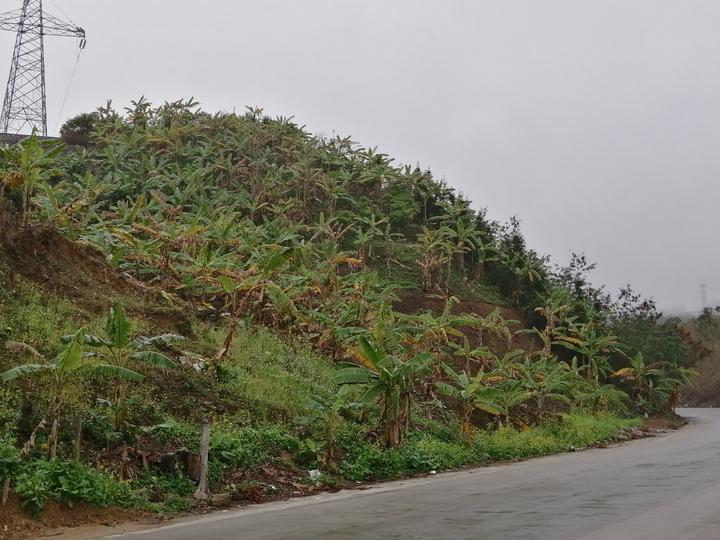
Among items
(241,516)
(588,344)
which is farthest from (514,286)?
(241,516)

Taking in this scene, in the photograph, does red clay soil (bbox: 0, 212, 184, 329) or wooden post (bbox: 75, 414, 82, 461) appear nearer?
wooden post (bbox: 75, 414, 82, 461)

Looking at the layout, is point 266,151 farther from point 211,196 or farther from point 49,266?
point 49,266

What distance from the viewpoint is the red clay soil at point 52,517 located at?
9.25 metres

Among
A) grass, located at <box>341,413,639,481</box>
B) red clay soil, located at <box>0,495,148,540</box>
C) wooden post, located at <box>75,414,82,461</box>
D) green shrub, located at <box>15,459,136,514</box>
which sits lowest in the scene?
grass, located at <box>341,413,639,481</box>

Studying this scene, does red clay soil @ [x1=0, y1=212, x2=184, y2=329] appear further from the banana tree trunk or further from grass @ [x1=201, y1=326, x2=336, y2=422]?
the banana tree trunk

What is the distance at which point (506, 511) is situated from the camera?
10.3 meters

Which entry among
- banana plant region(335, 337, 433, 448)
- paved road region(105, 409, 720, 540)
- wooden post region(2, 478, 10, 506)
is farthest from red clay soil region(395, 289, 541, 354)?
wooden post region(2, 478, 10, 506)

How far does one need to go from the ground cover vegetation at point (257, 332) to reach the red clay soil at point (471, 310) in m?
0.12

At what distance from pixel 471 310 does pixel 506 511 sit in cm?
2815

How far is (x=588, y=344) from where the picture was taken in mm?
35844

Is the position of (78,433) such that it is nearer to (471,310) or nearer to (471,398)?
(471,398)

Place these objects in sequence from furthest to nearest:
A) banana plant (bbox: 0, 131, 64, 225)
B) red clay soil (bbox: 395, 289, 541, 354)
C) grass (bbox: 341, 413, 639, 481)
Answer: red clay soil (bbox: 395, 289, 541, 354) → banana plant (bbox: 0, 131, 64, 225) → grass (bbox: 341, 413, 639, 481)

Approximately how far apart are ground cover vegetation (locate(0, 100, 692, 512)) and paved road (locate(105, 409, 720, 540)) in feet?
5.31

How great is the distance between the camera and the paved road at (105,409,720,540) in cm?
870
